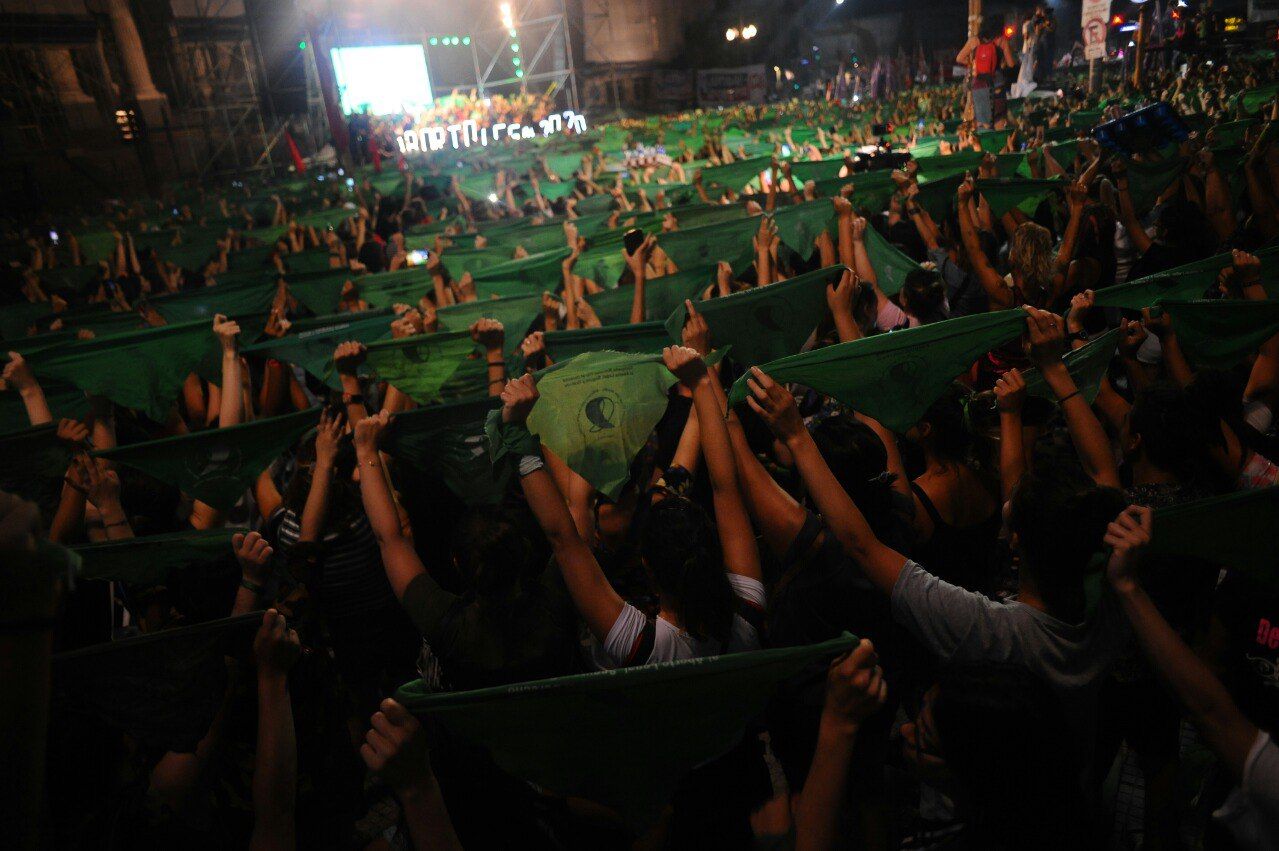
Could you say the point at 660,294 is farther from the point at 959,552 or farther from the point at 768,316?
the point at 959,552

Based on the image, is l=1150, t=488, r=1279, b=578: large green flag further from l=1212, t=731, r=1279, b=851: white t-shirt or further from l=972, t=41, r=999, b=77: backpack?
l=972, t=41, r=999, b=77: backpack

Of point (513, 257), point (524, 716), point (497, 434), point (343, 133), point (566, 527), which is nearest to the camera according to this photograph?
point (524, 716)

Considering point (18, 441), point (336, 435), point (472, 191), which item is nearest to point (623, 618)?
point (336, 435)

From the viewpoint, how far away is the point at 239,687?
215 cm

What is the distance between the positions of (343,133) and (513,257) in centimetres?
2365

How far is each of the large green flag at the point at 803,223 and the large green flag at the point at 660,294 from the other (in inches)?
43.9

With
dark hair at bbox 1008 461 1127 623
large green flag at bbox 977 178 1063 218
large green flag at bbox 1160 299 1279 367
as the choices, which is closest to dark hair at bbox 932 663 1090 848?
dark hair at bbox 1008 461 1127 623

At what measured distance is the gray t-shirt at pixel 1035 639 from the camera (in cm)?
193

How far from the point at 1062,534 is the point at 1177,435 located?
1100 millimetres

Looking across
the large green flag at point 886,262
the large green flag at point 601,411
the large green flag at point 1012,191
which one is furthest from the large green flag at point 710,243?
the large green flag at point 601,411

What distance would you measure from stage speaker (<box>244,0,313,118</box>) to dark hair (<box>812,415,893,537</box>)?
1332 inches

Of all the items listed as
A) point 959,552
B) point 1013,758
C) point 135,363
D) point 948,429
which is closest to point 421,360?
point 135,363

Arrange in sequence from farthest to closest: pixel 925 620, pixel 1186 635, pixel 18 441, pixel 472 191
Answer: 1. pixel 472 191
2. pixel 18 441
3. pixel 1186 635
4. pixel 925 620

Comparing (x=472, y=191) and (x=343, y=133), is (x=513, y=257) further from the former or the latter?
(x=343, y=133)
